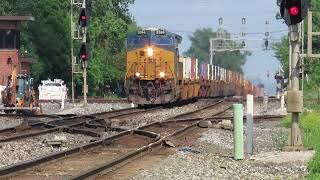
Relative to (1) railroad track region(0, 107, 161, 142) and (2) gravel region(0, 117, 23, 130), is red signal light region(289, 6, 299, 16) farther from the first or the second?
(2) gravel region(0, 117, 23, 130)

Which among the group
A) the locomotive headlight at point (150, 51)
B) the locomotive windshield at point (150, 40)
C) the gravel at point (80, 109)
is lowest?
the gravel at point (80, 109)

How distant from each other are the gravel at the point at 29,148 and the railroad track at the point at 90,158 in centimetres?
75

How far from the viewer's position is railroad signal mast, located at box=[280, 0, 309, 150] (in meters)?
17.1

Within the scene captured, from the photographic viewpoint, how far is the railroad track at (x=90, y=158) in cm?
Answer: 1301

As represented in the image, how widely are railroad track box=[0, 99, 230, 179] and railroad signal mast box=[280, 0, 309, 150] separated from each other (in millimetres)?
3121

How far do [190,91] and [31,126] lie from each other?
20705mm

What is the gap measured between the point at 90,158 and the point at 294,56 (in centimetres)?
506

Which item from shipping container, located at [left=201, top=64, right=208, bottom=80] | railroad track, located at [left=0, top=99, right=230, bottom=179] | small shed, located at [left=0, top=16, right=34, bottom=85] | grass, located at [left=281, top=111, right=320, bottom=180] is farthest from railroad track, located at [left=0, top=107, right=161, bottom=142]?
small shed, located at [left=0, top=16, right=34, bottom=85]

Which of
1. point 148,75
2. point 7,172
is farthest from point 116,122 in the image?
point 7,172

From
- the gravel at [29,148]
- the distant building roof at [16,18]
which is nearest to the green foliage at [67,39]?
the distant building roof at [16,18]

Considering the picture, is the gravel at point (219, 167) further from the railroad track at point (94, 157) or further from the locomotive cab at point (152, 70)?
the locomotive cab at point (152, 70)

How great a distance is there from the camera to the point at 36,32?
69562 millimetres

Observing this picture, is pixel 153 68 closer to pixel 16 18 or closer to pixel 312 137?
pixel 312 137

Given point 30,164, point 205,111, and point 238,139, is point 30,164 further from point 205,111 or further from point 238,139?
point 205,111
